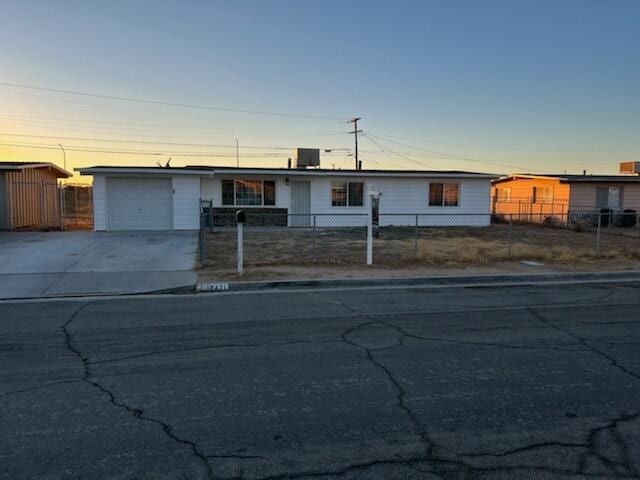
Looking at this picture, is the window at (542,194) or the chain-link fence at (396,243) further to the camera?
the window at (542,194)

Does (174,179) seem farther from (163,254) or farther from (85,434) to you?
(85,434)

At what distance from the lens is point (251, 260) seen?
554 inches

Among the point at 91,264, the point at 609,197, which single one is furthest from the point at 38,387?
the point at 609,197

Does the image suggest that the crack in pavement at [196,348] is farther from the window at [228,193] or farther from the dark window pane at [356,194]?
the dark window pane at [356,194]

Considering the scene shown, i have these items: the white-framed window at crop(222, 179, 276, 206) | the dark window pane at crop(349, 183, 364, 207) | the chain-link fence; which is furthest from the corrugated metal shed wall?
the dark window pane at crop(349, 183, 364, 207)

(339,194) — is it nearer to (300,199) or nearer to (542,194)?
(300,199)

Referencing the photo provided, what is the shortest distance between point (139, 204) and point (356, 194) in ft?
36.1

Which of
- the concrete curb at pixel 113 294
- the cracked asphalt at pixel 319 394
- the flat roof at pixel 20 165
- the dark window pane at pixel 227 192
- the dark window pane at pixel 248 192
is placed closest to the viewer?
the cracked asphalt at pixel 319 394

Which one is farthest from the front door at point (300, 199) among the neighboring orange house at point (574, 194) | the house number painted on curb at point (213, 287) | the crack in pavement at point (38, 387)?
the crack in pavement at point (38, 387)

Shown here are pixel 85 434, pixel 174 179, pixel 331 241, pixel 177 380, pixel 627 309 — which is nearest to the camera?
pixel 85 434

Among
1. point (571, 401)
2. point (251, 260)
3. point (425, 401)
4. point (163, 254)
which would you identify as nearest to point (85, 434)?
point (425, 401)

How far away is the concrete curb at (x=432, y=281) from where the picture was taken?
34.3 feet

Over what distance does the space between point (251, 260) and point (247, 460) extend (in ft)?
35.5

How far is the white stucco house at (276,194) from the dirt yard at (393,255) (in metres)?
3.81
